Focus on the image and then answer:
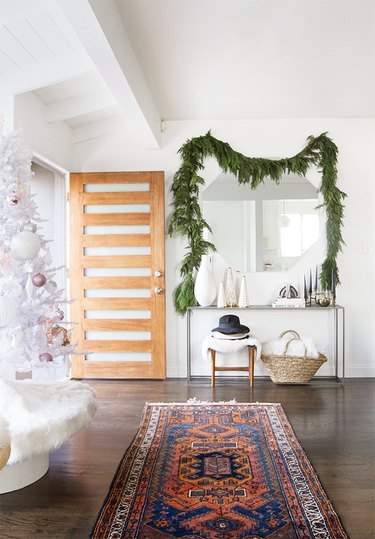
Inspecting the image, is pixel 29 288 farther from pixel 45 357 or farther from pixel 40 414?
pixel 40 414

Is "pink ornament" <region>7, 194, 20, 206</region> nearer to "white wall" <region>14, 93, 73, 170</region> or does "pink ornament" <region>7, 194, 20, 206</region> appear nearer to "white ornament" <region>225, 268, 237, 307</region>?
"white wall" <region>14, 93, 73, 170</region>

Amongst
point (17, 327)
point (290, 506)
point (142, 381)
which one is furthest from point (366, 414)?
point (17, 327)

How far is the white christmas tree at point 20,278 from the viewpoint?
2.47 metres

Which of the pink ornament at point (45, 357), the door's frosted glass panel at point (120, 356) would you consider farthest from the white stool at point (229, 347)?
the pink ornament at point (45, 357)

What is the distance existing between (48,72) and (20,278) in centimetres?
140

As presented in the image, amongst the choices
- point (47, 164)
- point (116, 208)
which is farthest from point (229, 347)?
point (47, 164)

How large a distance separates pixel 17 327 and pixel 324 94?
3.14 m

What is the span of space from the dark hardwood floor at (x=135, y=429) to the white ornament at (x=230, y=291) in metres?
0.76

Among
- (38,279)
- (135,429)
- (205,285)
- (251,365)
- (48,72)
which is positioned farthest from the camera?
(205,285)

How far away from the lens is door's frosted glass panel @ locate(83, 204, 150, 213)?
454 cm

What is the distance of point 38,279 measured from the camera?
8.44ft

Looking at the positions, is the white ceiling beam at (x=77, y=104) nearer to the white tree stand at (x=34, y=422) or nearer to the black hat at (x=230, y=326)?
the black hat at (x=230, y=326)

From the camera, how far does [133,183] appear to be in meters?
4.52

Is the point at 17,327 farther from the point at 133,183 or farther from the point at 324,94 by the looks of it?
the point at 324,94
